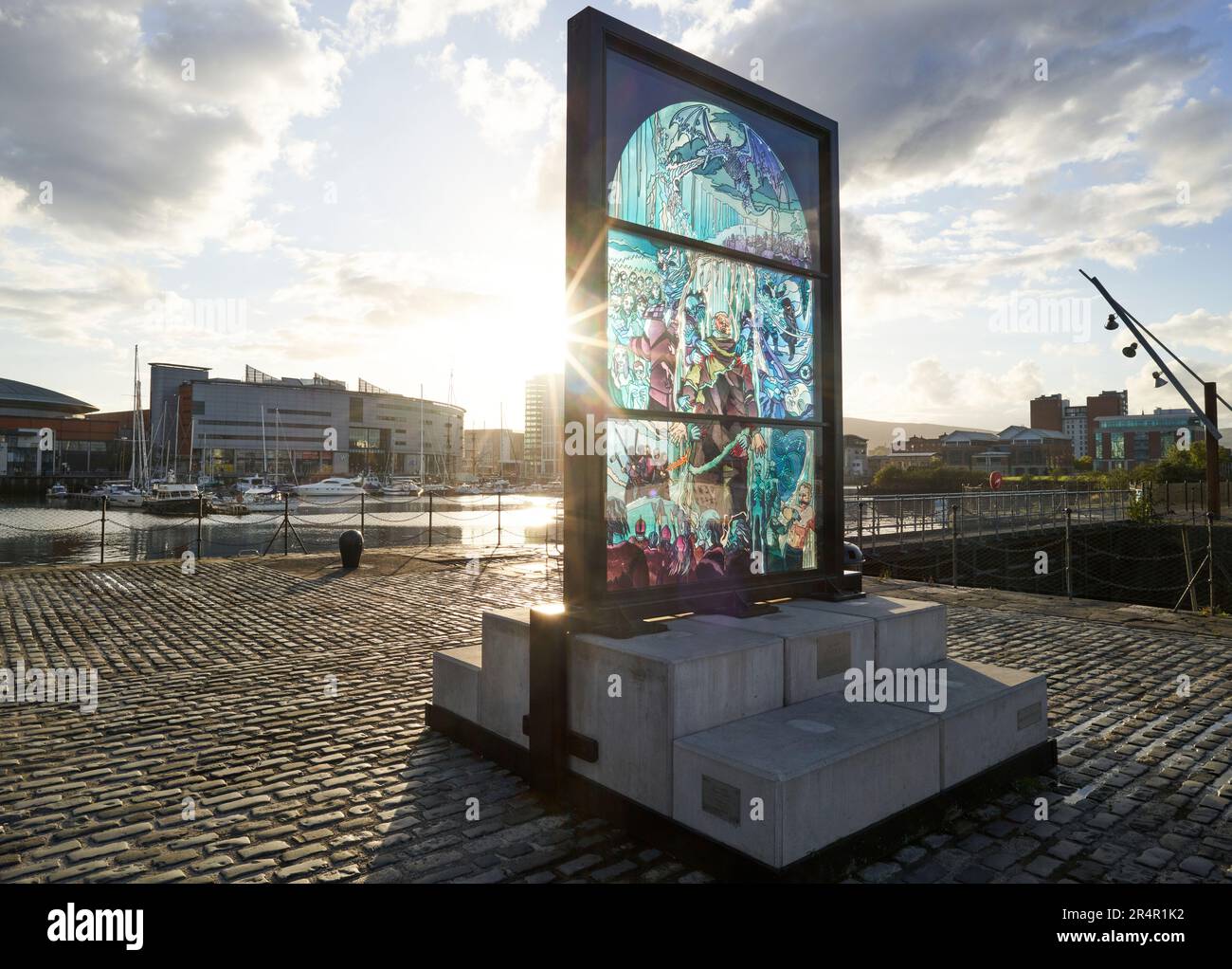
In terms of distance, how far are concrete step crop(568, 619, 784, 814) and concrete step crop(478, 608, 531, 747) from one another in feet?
1.78

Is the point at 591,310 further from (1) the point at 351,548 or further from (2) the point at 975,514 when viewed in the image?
(2) the point at 975,514

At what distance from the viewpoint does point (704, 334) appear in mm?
5836

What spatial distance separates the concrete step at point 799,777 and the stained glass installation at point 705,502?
1.41m

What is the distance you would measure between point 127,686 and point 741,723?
6689mm

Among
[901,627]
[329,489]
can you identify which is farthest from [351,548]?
[329,489]

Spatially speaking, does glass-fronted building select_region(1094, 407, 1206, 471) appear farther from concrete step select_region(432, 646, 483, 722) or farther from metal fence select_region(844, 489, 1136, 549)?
concrete step select_region(432, 646, 483, 722)

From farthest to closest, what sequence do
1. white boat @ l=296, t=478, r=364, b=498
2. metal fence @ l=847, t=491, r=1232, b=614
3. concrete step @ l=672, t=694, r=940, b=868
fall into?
1. white boat @ l=296, t=478, r=364, b=498
2. metal fence @ l=847, t=491, r=1232, b=614
3. concrete step @ l=672, t=694, r=940, b=868

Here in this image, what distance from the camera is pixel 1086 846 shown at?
13.7 ft

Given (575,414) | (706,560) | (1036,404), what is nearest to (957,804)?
(706,560)

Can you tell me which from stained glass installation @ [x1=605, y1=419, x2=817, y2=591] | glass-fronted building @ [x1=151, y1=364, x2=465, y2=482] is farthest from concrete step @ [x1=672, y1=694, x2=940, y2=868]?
glass-fronted building @ [x1=151, y1=364, x2=465, y2=482]

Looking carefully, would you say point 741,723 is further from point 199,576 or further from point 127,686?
point 199,576

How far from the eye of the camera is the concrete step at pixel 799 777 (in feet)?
12.0

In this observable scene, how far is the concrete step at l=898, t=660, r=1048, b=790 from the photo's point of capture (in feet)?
15.5
